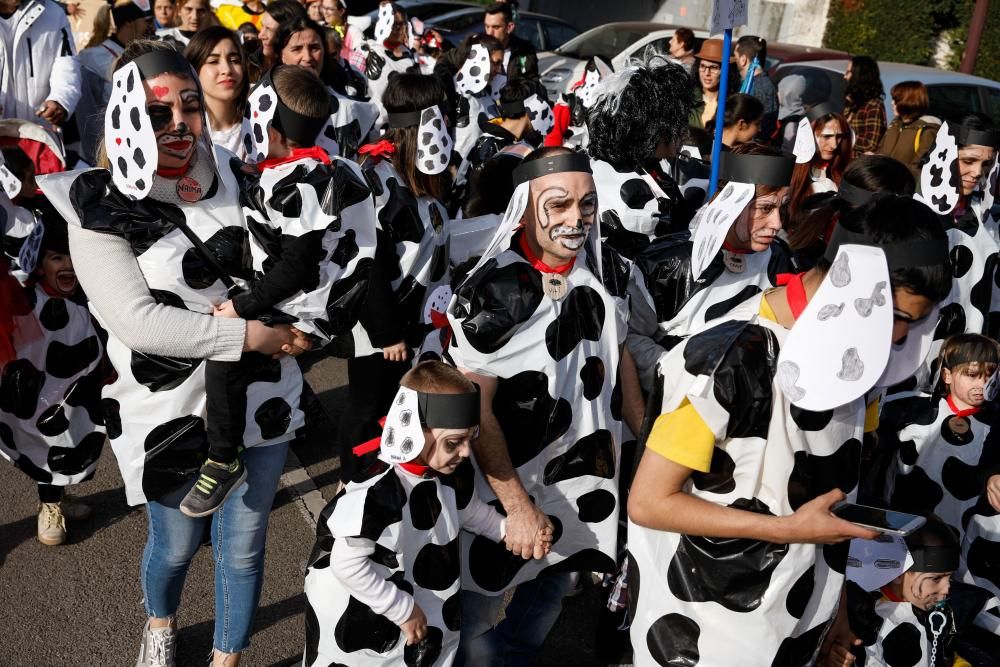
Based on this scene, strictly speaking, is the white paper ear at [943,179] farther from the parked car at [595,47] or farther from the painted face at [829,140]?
the parked car at [595,47]

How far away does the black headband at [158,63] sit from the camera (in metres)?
2.69

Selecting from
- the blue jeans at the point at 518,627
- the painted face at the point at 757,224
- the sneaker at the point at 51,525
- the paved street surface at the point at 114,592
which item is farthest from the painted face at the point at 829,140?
the sneaker at the point at 51,525

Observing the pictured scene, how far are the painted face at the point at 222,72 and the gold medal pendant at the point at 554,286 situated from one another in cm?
218

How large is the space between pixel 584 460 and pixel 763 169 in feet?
4.03

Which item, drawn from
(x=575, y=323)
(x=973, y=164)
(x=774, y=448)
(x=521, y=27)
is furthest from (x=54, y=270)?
(x=521, y=27)

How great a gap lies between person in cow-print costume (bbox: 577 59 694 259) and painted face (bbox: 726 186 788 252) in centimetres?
50

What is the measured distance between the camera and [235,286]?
2.84 m

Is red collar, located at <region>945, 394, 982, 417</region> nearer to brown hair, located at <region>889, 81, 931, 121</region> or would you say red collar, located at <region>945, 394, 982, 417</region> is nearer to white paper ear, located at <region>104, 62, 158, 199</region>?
white paper ear, located at <region>104, 62, 158, 199</region>

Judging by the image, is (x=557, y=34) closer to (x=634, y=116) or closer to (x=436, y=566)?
(x=634, y=116)

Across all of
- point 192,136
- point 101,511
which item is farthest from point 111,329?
point 101,511

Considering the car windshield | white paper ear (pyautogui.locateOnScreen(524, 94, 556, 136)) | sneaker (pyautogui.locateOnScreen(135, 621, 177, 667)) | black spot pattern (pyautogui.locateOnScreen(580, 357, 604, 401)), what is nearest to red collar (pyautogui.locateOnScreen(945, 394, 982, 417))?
black spot pattern (pyautogui.locateOnScreen(580, 357, 604, 401))

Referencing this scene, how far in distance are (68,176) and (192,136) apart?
13.5 inches

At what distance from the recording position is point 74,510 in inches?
165

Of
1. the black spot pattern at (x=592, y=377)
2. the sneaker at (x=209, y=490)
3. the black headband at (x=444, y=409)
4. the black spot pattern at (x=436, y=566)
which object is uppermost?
the black headband at (x=444, y=409)
